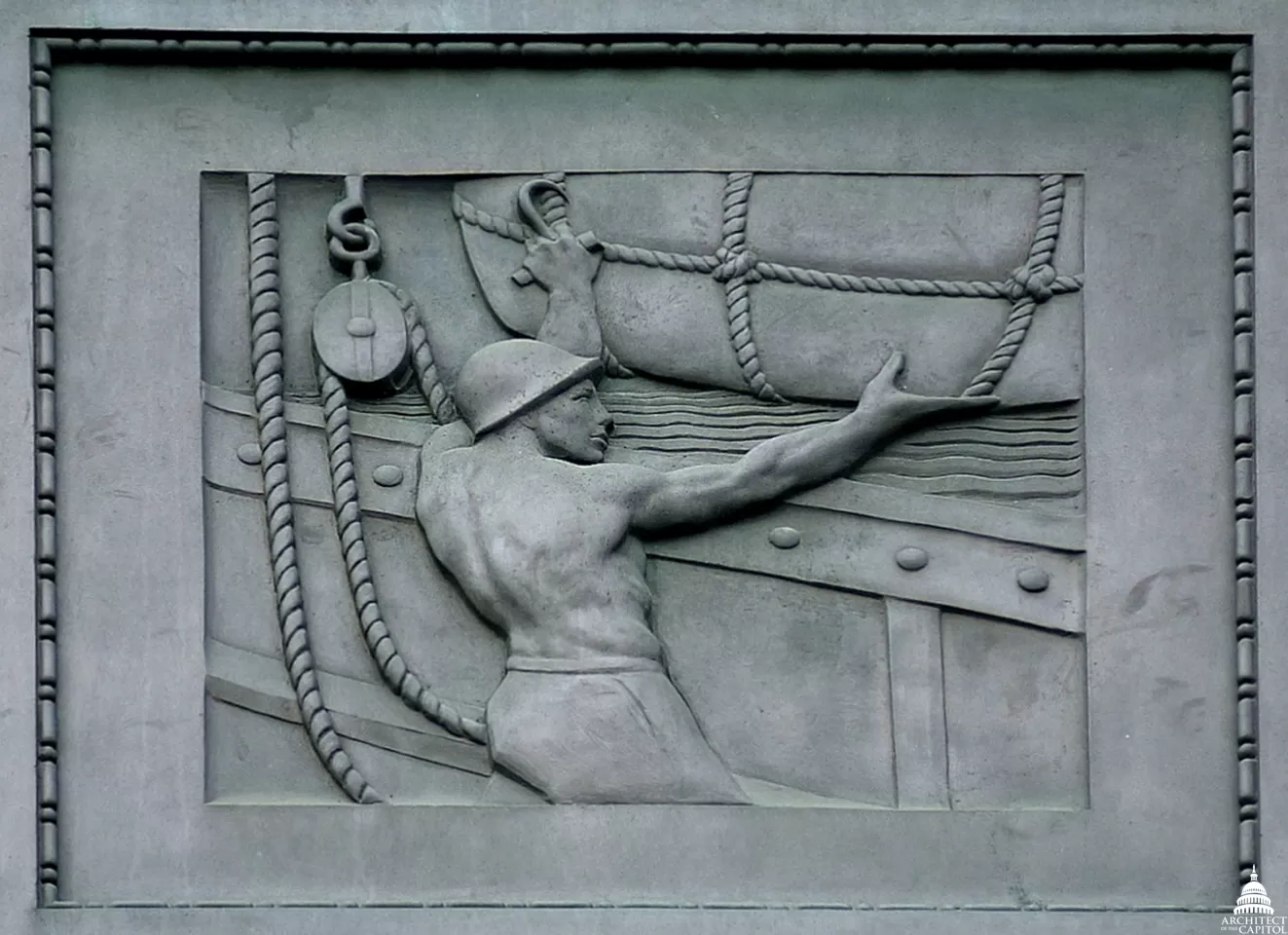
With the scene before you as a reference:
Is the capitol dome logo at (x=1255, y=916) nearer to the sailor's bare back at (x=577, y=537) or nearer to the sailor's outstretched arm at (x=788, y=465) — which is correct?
the sailor's bare back at (x=577, y=537)

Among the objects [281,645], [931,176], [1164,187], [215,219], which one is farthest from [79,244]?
[1164,187]

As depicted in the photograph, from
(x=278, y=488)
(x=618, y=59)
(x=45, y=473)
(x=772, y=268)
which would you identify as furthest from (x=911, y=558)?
(x=45, y=473)

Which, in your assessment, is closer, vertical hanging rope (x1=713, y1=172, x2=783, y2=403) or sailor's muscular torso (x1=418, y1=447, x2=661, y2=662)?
sailor's muscular torso (x1=418, y1=447, x2=661, y2=662)

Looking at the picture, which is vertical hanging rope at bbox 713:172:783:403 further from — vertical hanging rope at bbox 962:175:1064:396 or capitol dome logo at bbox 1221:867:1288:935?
capitol dome logo at bbox 1221:867:1288:935

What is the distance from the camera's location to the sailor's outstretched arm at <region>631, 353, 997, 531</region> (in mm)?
8500

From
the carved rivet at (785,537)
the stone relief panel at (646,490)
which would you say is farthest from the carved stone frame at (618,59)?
the carved rivet at (785,537)

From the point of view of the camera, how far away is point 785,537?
8.55 metres

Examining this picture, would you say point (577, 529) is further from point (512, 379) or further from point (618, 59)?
point (618, 59)

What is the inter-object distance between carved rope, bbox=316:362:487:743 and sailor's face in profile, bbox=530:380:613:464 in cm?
49

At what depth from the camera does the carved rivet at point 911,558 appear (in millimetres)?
8531

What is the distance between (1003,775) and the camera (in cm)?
851

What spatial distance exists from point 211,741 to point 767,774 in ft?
4.61

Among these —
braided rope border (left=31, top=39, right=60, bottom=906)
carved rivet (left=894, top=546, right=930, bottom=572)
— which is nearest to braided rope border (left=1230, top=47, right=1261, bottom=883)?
carved rivet (left=894, top=546, right=930, bottom=572)

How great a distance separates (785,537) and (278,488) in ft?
4.25
